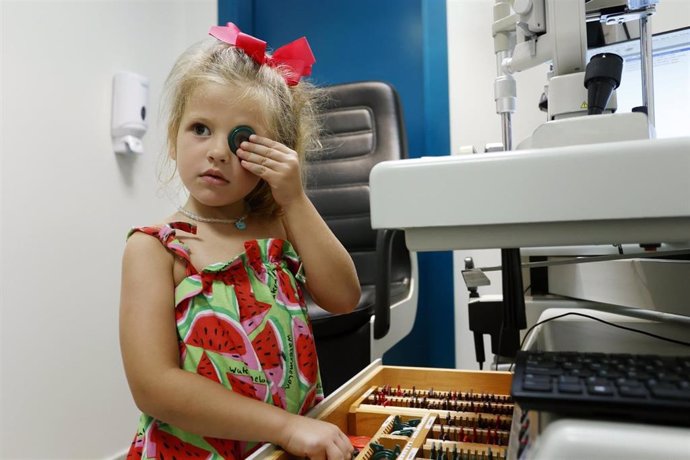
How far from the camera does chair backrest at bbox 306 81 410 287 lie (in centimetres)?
173

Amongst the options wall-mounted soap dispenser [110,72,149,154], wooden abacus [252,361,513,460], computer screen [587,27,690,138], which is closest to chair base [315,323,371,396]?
wooden abacus [252,361,513,460]

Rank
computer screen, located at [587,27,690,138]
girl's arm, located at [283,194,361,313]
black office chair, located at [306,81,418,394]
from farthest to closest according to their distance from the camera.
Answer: black office chair, located at [306,81,418,394] < computer screen, located at [587,27,690,138] < girl's arm, located at [283,194,361,313]

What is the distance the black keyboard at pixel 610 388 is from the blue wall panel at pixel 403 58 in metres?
1.70

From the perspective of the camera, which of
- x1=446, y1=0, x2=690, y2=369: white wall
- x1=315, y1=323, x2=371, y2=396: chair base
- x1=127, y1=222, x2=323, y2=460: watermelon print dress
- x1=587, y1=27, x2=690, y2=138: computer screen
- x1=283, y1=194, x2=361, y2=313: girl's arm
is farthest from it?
x1=446, y1=0, x2=690, y2=369: white wall

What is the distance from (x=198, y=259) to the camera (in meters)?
0.69

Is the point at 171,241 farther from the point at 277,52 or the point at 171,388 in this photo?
the point at 277,52

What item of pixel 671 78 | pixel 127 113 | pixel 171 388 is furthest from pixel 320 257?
pixel 127 113

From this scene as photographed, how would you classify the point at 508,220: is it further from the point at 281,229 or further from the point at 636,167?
the point at 281,229

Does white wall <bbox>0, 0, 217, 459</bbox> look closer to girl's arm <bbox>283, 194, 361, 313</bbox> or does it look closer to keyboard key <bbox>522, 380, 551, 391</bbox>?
girl's arm <bbox>283, 194, 361, 313</bbox>

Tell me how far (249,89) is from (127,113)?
1.20 meters

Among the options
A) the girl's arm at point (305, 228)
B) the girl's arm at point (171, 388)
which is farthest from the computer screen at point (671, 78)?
the girl's arm at point (171, 388)

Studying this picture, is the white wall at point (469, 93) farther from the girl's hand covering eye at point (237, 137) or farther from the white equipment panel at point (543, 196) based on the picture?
the white equipment panel at point (543, 196)

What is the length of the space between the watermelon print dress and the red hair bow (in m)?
0.27

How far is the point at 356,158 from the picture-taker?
179 cm
